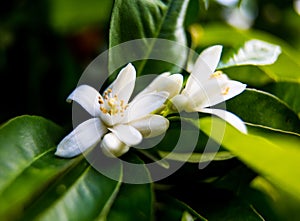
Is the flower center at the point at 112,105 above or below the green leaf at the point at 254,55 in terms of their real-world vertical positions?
above

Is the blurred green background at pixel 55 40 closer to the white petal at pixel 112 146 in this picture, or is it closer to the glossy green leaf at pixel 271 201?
the glossy green leaf at pixel 271 201

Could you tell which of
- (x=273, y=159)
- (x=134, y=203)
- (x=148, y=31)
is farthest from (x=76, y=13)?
(x=273, y=159)

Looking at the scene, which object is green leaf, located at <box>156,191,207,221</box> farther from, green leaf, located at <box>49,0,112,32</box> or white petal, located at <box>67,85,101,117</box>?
green leaf, located at <box>49,0,112,32</box>

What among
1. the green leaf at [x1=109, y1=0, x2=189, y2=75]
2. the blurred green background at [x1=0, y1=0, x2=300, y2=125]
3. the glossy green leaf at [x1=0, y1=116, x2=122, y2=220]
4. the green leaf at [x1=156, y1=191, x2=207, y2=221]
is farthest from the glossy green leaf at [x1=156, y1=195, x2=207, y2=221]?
the blurred green background at [x1=0, y1=0, x2=300, y2=125]

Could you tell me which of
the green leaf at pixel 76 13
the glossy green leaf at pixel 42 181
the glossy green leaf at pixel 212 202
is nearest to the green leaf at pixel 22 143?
the glossy green leaf at pixel 42 181

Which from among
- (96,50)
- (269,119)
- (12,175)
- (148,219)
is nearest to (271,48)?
(269,119)

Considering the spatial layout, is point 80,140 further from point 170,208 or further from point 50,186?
point 170,208

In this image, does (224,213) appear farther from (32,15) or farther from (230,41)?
(32,15)
